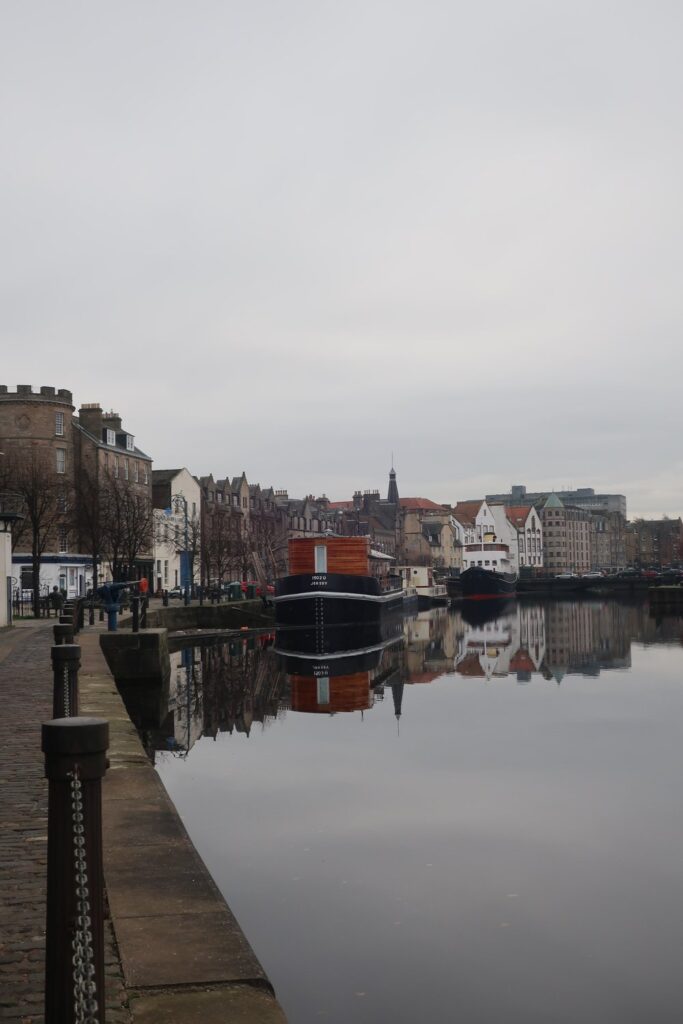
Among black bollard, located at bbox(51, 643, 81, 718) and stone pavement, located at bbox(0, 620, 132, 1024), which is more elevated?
black bollard, located at bbox(51, 643, 81, 718)

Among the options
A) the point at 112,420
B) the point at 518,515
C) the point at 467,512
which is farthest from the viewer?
the point at 518,515

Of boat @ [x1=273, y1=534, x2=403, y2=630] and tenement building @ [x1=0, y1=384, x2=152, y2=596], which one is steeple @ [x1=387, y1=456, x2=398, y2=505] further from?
boat @ [x1=273, y1=534, x2=403, y2=630]

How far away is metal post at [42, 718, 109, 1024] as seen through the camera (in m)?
3.59

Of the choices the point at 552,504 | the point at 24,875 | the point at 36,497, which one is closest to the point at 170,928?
the point at 24,875

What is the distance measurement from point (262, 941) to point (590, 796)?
728cm

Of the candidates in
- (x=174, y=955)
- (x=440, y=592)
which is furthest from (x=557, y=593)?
(x=174, y=955)

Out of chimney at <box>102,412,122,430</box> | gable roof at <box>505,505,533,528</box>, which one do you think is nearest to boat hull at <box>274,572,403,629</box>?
chimney at <box>102,412,122,430</box>

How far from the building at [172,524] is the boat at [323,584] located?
830 inches

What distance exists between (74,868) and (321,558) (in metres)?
52.3

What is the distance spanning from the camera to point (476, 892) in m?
10.1

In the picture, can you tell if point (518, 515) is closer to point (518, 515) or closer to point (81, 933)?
point (518, 515)

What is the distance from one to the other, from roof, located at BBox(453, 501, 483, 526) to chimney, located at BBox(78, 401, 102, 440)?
105 metres

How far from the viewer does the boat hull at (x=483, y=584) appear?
11375 cm

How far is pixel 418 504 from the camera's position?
16338 cm
